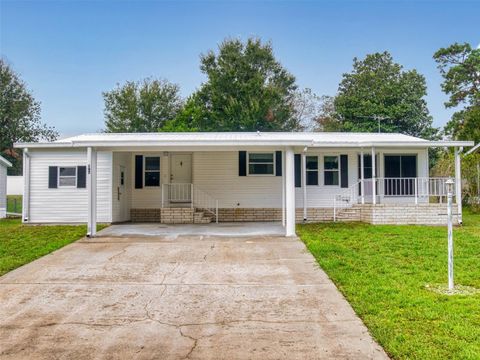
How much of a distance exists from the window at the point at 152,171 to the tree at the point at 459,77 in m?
22.7

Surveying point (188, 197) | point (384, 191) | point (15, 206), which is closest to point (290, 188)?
point (188, 197)

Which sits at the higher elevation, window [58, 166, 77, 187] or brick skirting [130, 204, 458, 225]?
window [58, 166, 77, 187]

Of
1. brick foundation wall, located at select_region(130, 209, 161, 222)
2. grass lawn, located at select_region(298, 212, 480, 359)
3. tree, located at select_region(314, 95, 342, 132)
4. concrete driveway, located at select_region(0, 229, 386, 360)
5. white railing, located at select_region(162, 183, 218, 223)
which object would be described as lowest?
concrete driveway, located at select_region(0, 229, 386, 360)

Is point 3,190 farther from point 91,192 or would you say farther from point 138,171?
point 91,192

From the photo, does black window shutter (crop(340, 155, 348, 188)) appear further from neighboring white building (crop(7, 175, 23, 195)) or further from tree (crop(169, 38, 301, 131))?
neighboring white building (crop(7, 175, 23, 195))

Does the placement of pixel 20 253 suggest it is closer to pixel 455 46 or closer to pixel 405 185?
pixel 405 185

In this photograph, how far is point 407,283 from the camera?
6234 mm

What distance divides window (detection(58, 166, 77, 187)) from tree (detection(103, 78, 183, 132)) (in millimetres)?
21772

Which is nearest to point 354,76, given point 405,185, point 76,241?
point 405,185

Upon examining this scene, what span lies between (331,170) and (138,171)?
709 centimetres

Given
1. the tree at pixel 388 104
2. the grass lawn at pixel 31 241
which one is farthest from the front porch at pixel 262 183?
the tree at pixel 388 104

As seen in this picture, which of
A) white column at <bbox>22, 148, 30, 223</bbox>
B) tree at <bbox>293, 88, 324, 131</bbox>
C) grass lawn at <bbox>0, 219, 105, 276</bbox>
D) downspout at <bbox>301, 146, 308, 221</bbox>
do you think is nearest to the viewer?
grass lawn at <bbox>0, 219, 105, 276</bbox>

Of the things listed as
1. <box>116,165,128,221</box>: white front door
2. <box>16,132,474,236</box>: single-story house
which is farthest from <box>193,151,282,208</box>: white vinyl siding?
<box>116,165,128,221</box>: white front door

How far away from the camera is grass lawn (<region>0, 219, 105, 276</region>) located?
8492mm
